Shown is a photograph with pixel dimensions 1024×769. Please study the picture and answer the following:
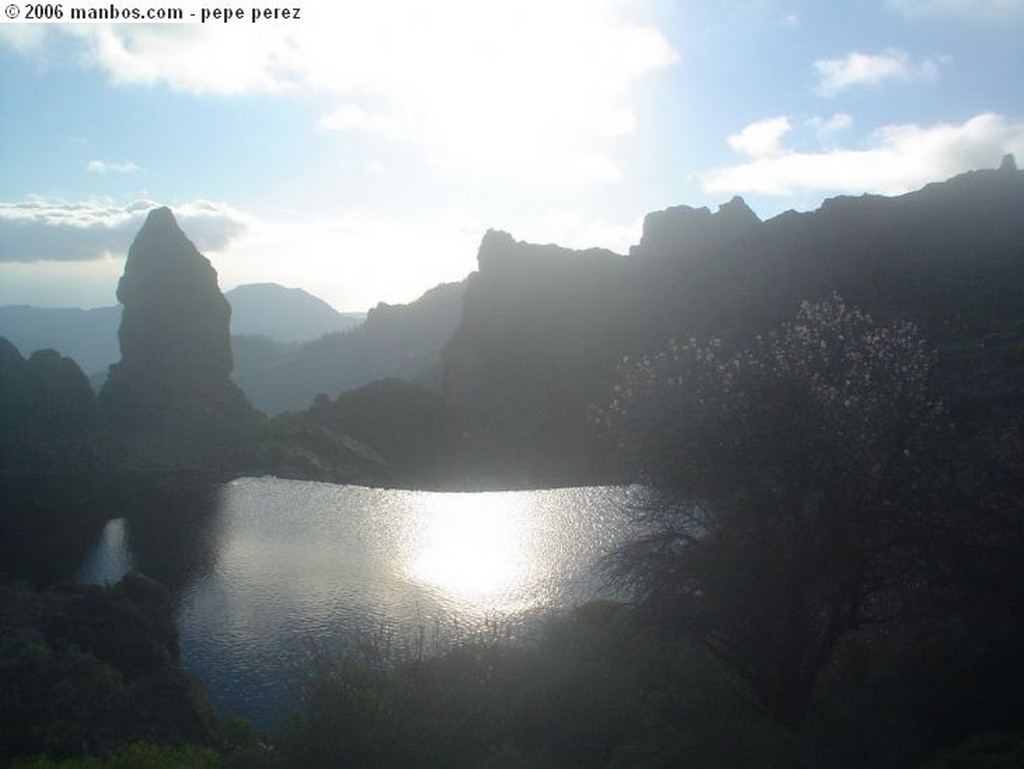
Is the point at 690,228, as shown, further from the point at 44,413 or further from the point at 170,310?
the point at 44,413

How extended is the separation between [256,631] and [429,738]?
23.2 metres

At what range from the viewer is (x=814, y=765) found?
47.2 feet

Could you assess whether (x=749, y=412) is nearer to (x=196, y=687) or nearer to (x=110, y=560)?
(x=196, y=687)

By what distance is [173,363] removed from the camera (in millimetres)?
128375

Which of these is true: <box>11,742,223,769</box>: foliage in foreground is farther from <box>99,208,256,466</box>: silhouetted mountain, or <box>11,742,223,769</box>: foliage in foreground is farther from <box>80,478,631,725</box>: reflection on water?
<box>99,208,256,466</box>: silhouetted mountain

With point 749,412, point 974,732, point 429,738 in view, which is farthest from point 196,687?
point 974,732

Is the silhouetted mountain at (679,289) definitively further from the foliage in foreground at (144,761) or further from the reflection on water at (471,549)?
the foliage in foreground at (144,761)

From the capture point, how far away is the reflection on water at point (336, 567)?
37719 millimetres

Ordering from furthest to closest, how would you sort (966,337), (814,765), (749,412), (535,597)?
1. (966,337)
2. (535,597)
3. (749,412)
4. (814,765)

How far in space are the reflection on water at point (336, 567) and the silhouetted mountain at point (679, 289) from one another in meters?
19.8

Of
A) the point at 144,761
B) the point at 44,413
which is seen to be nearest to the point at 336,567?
the point at 144,761

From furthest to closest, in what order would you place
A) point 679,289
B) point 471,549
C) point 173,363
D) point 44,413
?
point 679,289 → point 173,363 → point 44,413 → point 471,549

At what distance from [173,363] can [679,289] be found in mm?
75382


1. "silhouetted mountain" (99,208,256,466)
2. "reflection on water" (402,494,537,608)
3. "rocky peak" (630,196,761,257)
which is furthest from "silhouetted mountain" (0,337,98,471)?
"rocky peak" (630,196,761,257)
